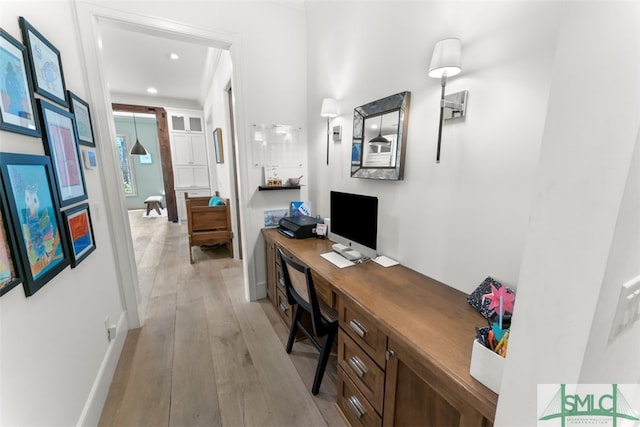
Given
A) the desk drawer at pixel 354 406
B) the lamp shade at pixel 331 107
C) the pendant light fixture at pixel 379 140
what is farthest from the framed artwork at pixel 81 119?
the desk drawer at pixel 354 406

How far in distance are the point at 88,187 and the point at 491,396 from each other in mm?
2391

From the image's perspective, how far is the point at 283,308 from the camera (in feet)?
7.59

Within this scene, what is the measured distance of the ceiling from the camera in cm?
314

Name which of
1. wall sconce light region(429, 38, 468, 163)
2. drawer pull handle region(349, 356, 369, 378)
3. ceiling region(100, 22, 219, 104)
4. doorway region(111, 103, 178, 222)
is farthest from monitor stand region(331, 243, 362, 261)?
doorway region(111, 103, 178, 222)

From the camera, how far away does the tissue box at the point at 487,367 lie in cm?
73

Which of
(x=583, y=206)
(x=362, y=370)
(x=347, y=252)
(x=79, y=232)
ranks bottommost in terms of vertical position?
(x=362, y=370)

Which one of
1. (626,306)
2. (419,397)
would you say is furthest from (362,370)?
(626,306)

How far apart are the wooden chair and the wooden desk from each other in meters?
2.76

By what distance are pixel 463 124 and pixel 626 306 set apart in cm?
96

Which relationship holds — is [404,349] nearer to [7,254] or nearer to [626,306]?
[626,306]

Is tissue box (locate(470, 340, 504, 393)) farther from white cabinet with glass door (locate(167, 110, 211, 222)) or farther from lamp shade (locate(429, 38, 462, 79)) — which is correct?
white cabinet with glass door (locate(167, 110, 211, 222))

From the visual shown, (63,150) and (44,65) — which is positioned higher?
(44,65)

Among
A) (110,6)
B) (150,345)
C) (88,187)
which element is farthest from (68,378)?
(110,6)

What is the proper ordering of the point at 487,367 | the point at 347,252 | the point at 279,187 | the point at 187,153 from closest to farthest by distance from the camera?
the point at 487,367 < the point at 347,252 < the point at 279,187 < the point at 187,153
